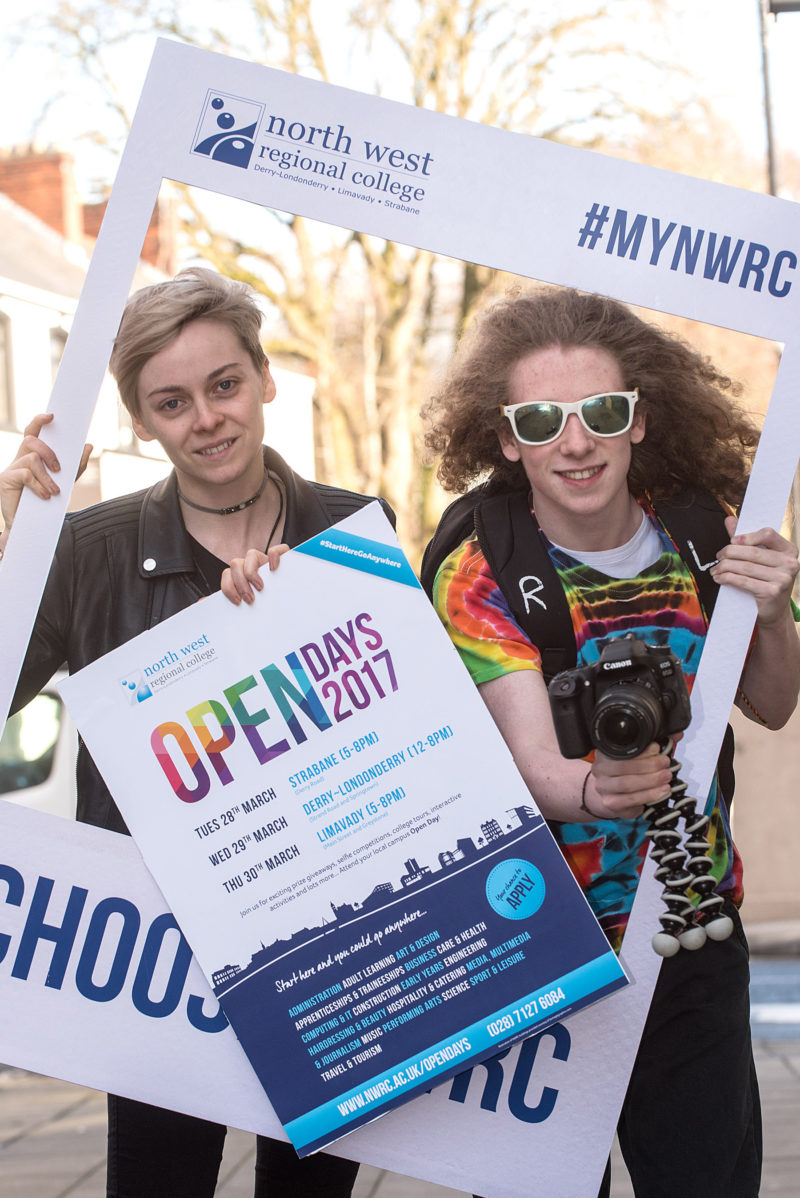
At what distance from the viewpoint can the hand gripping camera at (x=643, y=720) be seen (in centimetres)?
179

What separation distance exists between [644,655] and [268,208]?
955 millimetres

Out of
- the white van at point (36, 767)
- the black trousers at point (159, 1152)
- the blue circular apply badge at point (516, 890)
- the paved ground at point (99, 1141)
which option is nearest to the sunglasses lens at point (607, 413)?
the blue circular apply badge at point (516, 890)

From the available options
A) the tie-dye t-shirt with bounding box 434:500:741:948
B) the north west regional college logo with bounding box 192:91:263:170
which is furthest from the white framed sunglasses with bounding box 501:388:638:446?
the north west regional college logo with bounding box 192:91:263:170

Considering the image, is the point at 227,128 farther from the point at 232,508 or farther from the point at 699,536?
the point at 699,536

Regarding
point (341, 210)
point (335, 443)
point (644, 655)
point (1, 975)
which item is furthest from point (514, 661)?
point (335, 443)

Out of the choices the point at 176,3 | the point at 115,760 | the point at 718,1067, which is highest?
the point at 176,3

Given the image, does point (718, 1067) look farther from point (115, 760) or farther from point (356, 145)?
point (356, 145)

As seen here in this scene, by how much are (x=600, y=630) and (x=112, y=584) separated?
78cm

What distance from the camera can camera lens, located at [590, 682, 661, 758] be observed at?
1.78 meters

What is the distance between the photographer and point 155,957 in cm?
213

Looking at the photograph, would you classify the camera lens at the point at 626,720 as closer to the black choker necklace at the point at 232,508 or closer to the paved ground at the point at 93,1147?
the black choker necklace at the point at 232,508

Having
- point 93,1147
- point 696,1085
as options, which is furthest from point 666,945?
point 93,1147

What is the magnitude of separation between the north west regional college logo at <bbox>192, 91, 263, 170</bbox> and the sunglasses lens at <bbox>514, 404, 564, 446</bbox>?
1.96 feet

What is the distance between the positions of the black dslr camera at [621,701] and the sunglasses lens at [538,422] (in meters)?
0.36
